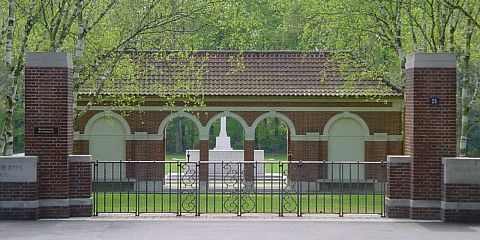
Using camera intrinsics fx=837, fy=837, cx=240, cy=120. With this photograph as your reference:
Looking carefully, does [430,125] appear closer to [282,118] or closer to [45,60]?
[45,60]

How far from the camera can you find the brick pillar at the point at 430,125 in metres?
17.0

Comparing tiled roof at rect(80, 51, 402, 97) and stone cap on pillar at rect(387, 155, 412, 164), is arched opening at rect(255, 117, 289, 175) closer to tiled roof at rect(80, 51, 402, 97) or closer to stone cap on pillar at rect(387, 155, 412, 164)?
tiled roof at rect(80, 51, 402, 97)

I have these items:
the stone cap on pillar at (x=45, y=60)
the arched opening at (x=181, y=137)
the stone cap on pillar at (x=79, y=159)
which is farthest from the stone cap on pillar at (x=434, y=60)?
the arched opening at (x=181, y=137)

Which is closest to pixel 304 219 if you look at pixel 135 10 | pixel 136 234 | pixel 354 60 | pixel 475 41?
pixel 136 234

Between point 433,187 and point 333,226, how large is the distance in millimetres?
2420

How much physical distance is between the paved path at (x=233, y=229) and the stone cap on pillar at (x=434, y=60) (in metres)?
3.19

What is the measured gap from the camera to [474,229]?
15773 millimetres

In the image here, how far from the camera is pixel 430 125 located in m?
17.1

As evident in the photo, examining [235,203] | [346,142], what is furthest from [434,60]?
[346,142]

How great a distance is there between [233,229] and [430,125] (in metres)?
4.67

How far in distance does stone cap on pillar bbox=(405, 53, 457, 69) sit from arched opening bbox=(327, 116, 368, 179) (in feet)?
47.5

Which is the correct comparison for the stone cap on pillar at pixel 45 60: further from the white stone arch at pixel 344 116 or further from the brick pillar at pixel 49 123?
the white stone arch at pixel 344 116

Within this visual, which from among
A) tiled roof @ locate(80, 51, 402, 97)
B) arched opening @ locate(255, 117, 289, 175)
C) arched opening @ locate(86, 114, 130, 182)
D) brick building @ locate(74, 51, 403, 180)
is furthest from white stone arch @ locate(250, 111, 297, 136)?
arched opening @ locate(255, 117, 289, 175)

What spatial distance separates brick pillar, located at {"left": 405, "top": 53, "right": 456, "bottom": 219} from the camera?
17.0 m
